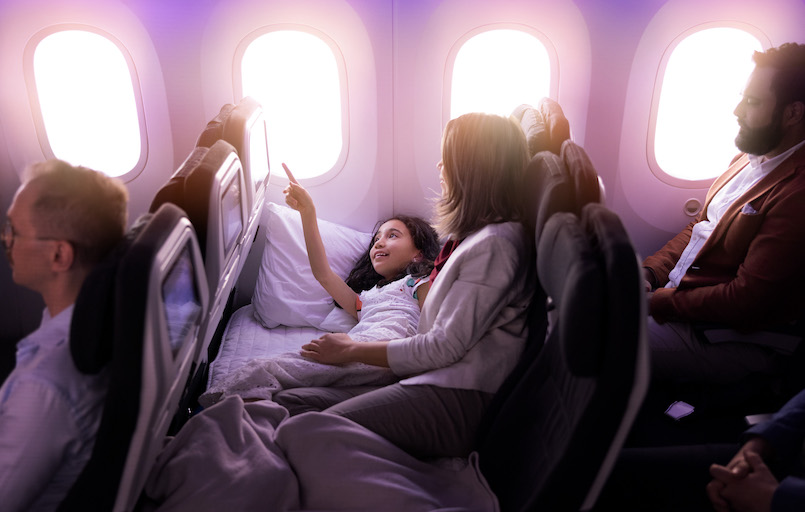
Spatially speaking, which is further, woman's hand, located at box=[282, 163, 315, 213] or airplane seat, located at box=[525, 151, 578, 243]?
woman's hand, located at box=[282, 163, 315, 213]

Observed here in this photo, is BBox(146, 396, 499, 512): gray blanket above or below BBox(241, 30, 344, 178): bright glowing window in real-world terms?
below

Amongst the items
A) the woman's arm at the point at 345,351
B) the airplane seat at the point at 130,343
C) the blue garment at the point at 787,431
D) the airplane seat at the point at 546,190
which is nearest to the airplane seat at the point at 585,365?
the airplane seat at the point at 546,190

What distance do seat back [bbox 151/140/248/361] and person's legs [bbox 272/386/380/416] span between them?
13.5 inches

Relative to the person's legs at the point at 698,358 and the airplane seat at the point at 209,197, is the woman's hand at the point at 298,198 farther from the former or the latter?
the person's legs at the point at 698,358

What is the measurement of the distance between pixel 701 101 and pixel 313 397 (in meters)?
2.64

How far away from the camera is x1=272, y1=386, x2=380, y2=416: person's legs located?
204cm

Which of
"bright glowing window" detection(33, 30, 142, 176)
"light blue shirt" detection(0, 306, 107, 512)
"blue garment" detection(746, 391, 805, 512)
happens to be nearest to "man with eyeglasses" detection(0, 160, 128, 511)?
"light blue shirt" detection(0, 306, 107, 512)

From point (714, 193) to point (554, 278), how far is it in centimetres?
184

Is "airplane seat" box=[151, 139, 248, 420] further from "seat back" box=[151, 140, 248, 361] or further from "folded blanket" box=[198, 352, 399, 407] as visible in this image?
"folded blanket" box=[198, 352, 399, 407]

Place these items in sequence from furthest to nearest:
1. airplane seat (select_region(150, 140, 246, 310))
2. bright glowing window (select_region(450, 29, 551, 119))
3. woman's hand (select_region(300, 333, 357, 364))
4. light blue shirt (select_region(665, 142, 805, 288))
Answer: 1. bright glowing window (select_region(450, 29, 551, 119))
2. light blue shirt (select_region(665, 142, 805, 288))
3. woman's hand (select_region(300, 333, 357, 364))
4. airplane seat (select_region(150, 140, 246, 310))

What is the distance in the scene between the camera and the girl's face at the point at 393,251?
9.52ft

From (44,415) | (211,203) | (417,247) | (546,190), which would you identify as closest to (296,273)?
(417,247)

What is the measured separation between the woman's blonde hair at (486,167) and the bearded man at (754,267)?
3.16ft

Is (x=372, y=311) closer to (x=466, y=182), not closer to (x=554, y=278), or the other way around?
(x=466, y=182)
